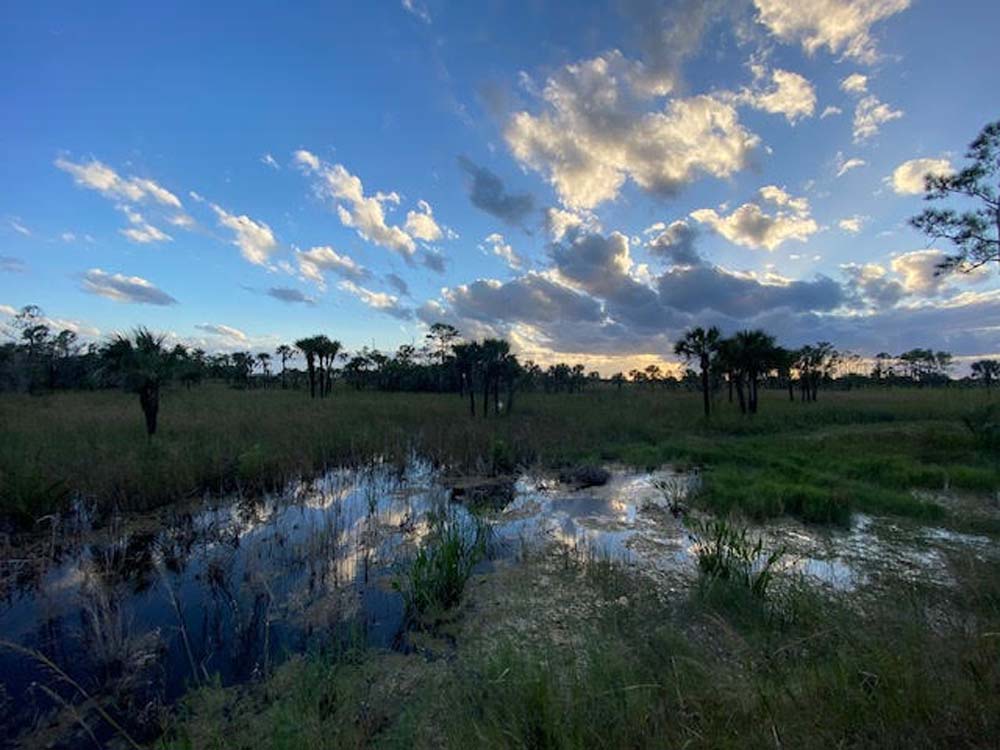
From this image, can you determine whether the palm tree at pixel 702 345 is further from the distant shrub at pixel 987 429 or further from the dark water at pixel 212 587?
the dark water at pixel 212 587

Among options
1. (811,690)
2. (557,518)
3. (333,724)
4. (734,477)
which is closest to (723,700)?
(811,690)

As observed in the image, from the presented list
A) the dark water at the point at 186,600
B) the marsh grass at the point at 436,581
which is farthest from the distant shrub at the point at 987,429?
the dark water at the point at 186,600

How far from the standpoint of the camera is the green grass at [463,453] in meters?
9.41

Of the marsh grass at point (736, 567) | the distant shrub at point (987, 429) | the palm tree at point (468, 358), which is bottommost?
the marsh grass at point (736, 567)

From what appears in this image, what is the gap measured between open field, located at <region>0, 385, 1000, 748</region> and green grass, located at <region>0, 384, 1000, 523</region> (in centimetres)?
11

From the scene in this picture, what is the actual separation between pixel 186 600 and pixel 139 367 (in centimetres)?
1364

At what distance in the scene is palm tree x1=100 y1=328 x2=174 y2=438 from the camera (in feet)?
51.0

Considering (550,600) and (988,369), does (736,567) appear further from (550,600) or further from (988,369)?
(988,369)

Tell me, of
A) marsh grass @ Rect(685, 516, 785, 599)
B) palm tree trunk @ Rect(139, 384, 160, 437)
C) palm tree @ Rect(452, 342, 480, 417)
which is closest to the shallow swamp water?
marsh grass @ Rect(685, 516, 785, 599)

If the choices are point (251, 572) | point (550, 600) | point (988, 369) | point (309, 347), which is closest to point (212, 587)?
point (251, 572)

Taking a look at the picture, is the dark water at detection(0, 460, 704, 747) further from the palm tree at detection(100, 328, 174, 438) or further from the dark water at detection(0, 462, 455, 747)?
the palm tree at detection(100, 328, 174, 438)

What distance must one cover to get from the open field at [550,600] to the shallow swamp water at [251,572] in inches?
2.5

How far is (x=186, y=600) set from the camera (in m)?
5.81

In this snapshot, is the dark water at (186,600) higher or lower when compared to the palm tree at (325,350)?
lower
